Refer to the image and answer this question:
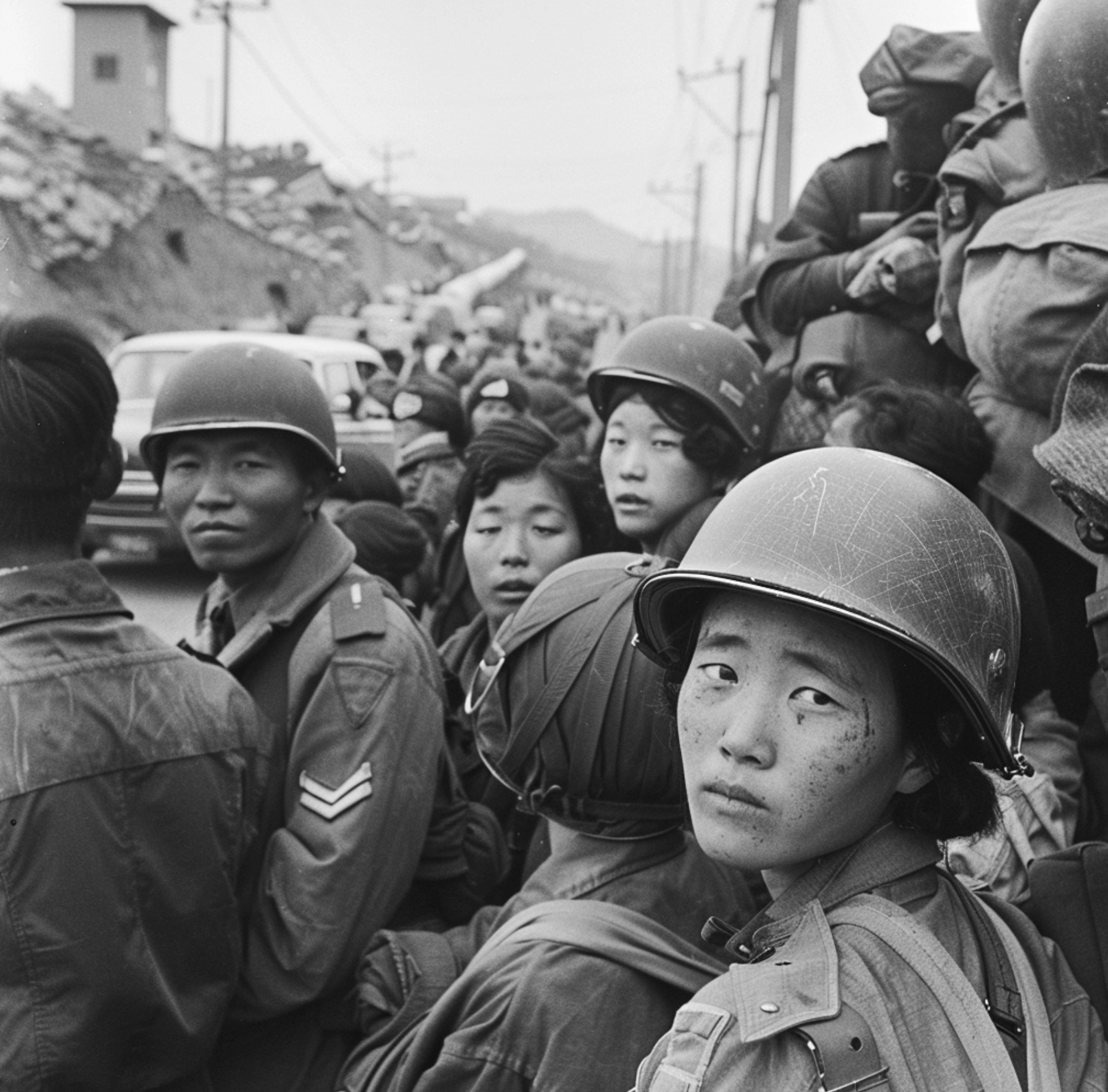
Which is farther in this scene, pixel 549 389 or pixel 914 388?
pixel 549 389

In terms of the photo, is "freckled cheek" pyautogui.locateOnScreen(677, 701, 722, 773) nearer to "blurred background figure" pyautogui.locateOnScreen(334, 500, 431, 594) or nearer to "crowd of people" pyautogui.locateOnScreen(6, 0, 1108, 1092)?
"crowd of people" pyautogui.locateOnScreen(6, 0, 1108, 1092)

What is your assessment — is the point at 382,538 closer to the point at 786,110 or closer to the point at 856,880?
the point at 856,880

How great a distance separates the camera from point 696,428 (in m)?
3.62

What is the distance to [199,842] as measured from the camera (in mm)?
2412

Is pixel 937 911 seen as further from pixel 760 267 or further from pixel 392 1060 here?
pixel 760 267

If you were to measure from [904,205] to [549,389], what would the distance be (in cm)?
253

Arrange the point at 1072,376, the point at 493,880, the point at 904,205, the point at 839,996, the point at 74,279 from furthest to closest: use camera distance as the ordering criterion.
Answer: the point at 74,279
the point at 904,205
the point at 493,880
the point at 1072,376
the point at 839,996

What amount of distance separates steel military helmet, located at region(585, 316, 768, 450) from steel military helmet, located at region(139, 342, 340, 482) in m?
0.84

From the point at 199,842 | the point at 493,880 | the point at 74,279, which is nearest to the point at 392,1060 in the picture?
the point at 199,842

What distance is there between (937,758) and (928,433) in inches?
58.1

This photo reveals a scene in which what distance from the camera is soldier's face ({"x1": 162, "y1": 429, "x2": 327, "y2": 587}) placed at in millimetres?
3160

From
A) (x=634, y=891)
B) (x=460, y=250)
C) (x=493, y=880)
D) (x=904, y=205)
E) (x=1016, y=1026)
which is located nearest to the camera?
(x=1016, y=1026)

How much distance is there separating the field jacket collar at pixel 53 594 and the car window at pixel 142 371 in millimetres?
10937

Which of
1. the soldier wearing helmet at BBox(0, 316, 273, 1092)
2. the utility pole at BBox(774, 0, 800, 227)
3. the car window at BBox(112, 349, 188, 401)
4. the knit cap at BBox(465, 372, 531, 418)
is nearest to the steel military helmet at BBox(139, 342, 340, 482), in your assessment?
the soldier wearing helmet at BBox(0, 316, 273, 1092)
